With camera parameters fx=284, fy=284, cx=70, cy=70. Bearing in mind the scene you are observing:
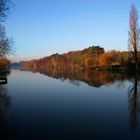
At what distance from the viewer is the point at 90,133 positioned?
10164mm

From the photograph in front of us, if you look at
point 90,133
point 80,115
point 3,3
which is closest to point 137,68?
point 3,3

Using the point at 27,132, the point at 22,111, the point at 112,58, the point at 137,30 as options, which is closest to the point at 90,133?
the point at 27,132

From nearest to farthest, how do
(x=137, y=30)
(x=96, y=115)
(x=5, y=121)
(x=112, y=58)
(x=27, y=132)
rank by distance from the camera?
(x=27, y=132) < (x=5, y=121) < (x=96, y=115) < (x=137, y=30) < (x=112, y=58)

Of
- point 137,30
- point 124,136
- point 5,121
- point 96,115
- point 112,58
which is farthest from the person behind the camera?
point 112,58

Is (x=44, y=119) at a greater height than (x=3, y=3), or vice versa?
(x=3, y=3)

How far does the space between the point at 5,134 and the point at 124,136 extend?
13.7 ft

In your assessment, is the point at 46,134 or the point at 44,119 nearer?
the point at 46,134

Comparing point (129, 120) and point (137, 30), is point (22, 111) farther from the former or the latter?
point (137, 30)

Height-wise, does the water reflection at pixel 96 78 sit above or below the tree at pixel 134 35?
below

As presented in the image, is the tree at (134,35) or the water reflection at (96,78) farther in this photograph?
the tree at (134,35)

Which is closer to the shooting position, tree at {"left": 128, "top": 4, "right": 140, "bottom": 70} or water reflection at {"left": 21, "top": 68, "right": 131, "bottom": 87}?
water reflection at {"left": 21, "top": 68, "right": 131, "bottom": 87}

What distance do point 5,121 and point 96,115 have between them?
428cm

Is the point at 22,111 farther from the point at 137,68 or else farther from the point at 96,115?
the point at 137,68

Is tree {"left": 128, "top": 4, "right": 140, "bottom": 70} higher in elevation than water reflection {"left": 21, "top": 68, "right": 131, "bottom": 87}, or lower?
higher
